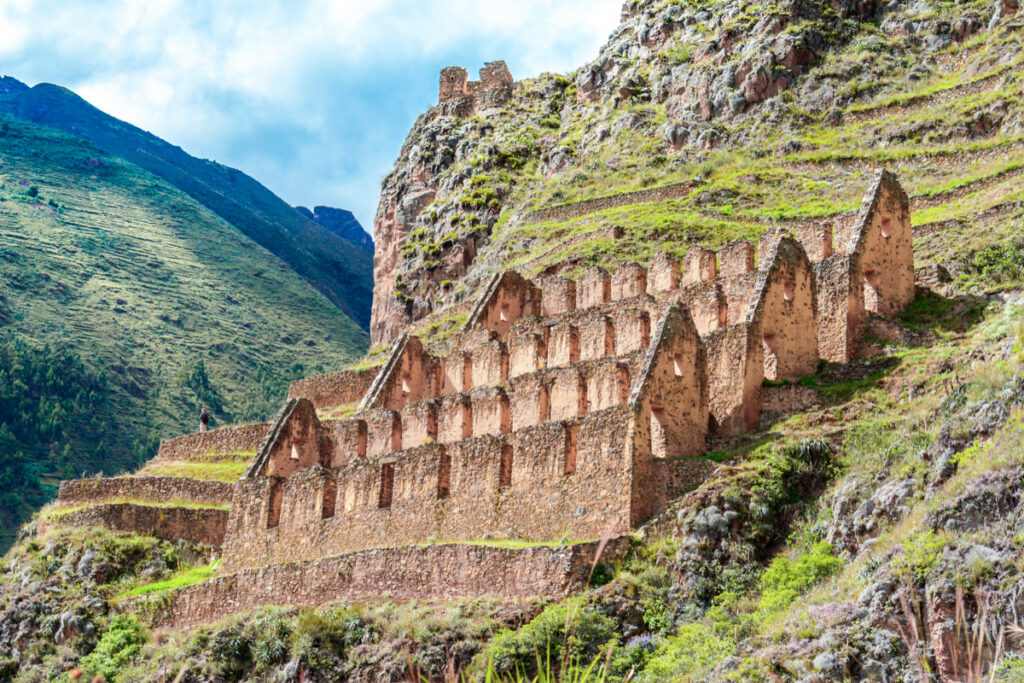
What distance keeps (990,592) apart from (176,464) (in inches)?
1422

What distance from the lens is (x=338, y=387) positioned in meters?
53.2

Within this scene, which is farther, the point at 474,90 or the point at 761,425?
the point at 474,90

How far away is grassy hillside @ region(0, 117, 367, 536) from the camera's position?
97062 mm

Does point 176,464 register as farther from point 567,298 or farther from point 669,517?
point 669,517

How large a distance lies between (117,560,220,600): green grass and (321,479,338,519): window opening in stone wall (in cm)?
399

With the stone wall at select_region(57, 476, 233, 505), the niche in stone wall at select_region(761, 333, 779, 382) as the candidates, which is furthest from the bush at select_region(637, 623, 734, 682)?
the stone wall at select_region(57, 476, 233, 505)

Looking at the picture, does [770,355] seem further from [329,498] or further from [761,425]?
[329,498]

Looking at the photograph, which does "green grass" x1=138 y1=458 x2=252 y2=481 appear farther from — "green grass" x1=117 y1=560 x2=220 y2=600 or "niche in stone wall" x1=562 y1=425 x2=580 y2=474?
"niche in stone wall" x1=562 y1=425 x2=580 y2=474

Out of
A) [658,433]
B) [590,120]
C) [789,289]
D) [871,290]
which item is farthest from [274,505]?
[590,120]

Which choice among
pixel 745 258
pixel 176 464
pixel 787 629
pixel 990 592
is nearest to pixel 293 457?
pixel 176 464

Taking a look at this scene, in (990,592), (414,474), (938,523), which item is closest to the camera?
(990,592)

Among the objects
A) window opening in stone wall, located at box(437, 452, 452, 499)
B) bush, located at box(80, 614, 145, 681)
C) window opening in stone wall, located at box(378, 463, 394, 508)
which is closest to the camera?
window opening in stone wall, located at box(437, 452, 452, 499)

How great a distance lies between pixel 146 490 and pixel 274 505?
283 inches

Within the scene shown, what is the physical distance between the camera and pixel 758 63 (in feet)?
228
